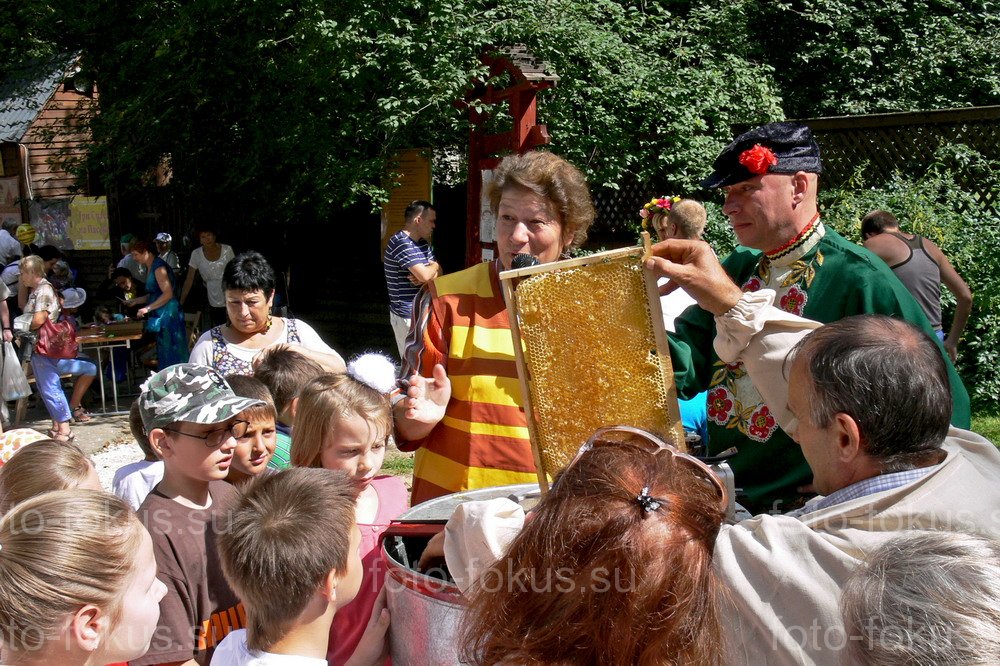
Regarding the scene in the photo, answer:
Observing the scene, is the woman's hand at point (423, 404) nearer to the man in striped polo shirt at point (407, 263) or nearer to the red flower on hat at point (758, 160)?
the red flower on hat at point (758, 160)

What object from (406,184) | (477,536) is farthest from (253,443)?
(406,184)

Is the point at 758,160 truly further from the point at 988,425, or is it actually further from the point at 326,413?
the point at 988,425

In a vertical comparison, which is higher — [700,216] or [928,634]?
[700,216]

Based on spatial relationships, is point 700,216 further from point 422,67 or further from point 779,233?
point 422,67

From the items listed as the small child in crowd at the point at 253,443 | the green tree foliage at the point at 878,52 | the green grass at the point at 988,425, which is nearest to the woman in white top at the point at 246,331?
the small child in crowd at the point at 253,443

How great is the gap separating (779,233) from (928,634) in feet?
5.27

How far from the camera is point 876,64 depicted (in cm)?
1154

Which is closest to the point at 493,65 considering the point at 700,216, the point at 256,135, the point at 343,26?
the point at 343,26

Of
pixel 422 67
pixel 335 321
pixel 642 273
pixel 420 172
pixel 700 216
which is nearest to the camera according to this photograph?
pixel 642 273

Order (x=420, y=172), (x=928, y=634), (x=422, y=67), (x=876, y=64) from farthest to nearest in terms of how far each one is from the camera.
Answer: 1. (x=876, y=64)
2. (x=420, y=172)
3. (x=422, y=67)
4. (x=928, y=634)

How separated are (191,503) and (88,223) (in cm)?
1431

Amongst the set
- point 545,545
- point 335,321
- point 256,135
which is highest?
point 256,135

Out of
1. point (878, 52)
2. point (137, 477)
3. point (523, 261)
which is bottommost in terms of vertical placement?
point (137, 477)

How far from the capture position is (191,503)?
2.71 m
